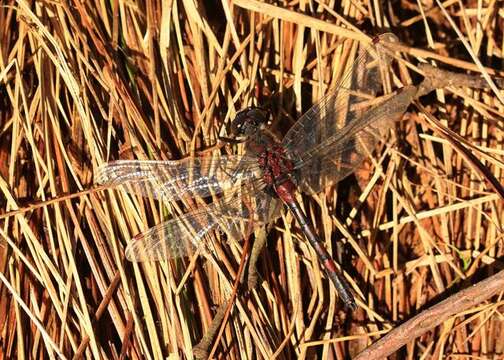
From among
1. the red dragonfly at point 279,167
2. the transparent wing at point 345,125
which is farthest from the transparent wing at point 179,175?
the transparent wing at point 345,125

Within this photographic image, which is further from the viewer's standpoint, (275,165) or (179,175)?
(275,165)

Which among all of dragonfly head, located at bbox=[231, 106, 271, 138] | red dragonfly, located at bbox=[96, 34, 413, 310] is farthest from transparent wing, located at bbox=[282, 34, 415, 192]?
dragonfly head, located at bbox=[231, 106, 271, 138]

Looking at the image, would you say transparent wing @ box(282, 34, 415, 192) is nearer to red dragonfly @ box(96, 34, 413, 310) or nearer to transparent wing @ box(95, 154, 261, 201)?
red dragonfly @ box(96, 34, 413, 310)

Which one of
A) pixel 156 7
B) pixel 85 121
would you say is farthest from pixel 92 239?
pixel 156 7

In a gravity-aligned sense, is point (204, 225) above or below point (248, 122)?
below

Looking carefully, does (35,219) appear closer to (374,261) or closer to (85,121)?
(85,121)

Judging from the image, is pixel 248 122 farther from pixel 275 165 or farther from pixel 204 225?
pixel 204 225

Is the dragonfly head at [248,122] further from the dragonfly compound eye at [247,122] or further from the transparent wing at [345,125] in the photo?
the transparent wing at [345,125]

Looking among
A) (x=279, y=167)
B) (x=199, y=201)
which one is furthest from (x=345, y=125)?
(x=199, y=201)
